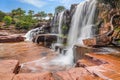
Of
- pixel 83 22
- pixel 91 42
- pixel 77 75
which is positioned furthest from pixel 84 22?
pixel 77 75

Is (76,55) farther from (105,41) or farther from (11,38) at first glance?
(11,38)

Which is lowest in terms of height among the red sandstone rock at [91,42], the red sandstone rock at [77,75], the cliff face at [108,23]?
the red sandstone rock at [77,75]

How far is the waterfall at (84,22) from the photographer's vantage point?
44.0ft

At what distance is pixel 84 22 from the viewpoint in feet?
47.5

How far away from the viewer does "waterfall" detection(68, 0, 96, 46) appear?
13.4 m

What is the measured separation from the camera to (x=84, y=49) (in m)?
7.57

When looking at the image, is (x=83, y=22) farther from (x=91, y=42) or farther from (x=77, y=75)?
(x=77, y=75)

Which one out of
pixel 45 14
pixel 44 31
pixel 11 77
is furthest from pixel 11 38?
pixel 45 14

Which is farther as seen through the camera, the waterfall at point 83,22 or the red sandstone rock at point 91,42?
the waterfall at point 83,22

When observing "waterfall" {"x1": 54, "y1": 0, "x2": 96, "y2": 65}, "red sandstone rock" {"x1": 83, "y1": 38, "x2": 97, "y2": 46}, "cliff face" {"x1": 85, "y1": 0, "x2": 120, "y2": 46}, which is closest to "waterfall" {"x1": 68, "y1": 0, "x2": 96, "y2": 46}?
"waterfall" {"x1": 54, "y1": 0, "x2": 96, "y2": 65}

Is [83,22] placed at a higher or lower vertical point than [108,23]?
higher

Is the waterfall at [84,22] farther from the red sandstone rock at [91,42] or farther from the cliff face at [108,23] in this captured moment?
the red sandstone rock at [91,42]

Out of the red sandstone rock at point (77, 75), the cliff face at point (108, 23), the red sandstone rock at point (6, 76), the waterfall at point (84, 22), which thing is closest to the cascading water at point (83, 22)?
the waterfall at point (84, 22)

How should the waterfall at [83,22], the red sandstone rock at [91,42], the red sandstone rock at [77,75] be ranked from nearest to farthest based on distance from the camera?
the red sandstone rock at [77,75] → the red sandstone rock at [91,42] → the waterfall at [83,22]
